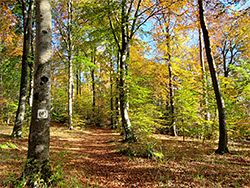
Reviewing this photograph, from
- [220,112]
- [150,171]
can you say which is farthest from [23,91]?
[220,112]

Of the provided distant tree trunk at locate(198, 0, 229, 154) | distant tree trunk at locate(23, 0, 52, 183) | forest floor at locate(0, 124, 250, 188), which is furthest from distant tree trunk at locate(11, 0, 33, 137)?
distant tree trunk at locate(198, 0, 229, 154)

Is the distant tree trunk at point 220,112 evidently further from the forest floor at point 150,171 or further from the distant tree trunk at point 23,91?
the distant tree trunk at point 23,91

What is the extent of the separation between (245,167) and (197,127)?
12.2 feet

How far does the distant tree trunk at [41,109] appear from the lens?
279 centimetres

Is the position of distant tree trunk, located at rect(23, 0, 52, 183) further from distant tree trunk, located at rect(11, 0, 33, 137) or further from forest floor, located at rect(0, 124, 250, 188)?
distant tree trunk, located at rect(11, 0, 33, 137)

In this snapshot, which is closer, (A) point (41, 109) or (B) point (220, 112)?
(A) point (41, 109)

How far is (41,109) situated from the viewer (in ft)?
9.55

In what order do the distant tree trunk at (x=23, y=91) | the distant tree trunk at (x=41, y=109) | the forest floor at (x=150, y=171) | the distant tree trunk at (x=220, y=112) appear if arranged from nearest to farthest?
the distant tree trunk at (x=41, y=109) < the forest floor at (x=150, y=171) < the distant tree trunk at (x=220, y=112) < the distant tree trunk at (x=23, y=91)

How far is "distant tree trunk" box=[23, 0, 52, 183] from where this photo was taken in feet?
9.15

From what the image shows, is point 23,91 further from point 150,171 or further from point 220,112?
point 220,112

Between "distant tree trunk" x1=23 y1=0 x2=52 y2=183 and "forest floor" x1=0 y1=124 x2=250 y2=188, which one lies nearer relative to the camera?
"distant tree trunk" x1=23 y1=0 x2=52 y2=183

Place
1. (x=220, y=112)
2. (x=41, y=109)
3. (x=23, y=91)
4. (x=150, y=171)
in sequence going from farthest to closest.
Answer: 1. (x=23, y=91)
2. (x=220, y=112)
3. (x=150, y=171)
4. (x=41, y=109)

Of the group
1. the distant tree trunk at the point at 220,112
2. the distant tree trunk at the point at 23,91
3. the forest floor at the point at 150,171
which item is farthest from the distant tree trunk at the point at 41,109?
the distant tree trunk at the point at 220,112

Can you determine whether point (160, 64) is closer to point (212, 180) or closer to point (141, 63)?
point (141, 63)
